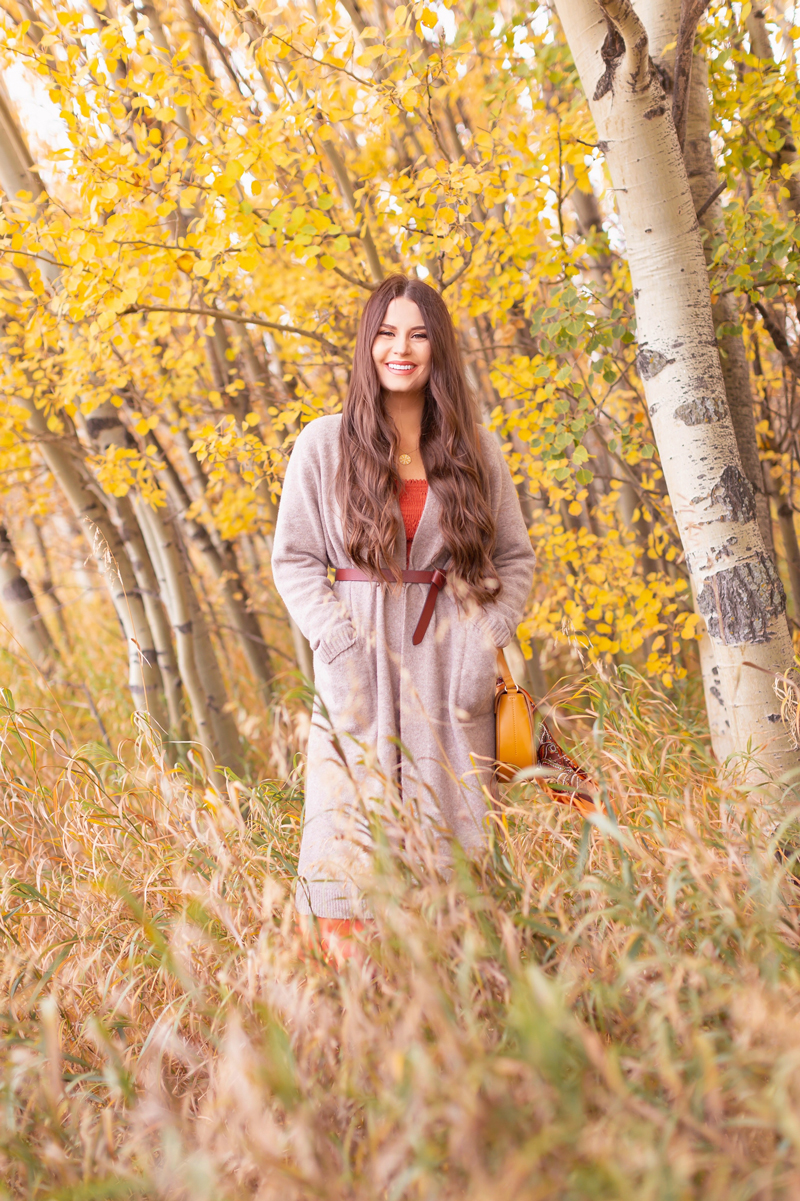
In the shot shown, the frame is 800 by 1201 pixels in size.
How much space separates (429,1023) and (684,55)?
236cm

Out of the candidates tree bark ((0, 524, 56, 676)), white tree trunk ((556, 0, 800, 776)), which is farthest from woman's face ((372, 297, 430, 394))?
tree bark ((0, 524, 56, 676))

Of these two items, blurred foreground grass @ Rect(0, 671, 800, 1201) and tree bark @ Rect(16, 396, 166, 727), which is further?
tree bark @ Rect(16, 396, 166, 727)

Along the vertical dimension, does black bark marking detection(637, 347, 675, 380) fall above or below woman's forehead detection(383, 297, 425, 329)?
below

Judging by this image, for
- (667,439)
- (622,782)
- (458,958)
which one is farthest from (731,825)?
(667,439)

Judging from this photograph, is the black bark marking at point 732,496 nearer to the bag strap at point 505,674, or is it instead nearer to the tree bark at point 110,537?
the bag strap at point 505,674

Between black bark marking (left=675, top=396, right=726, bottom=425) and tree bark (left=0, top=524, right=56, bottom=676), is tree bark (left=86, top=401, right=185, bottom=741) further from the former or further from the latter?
black bark marking (left=675, top=396, right=726, bottom=425)

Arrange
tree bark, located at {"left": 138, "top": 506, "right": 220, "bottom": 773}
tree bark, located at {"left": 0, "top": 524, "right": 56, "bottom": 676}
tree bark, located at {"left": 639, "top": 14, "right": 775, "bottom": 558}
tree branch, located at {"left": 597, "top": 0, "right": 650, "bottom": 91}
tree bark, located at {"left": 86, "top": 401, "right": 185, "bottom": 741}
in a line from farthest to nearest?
1. tree bark, located at {"left": 0, "top": 524, "right": 56, "bottom": 676}
2. tree bark, located at {"left": 86, "top": 401, "right": 185, "bottom": 741}
3. tree bark, located at {"left": 138, "top": 506, "right": 220, "bottom": 773}
4. tree bark, located at {"left": 639, "top": 14, "right": 775, "bottom": 558}
5. tree branch, located at {"left": 597, "top": 0, "right": 650, "bottom": 91}

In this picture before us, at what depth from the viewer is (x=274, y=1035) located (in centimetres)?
109

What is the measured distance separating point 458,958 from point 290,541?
1177 millimetres

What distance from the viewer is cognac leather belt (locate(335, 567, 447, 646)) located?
2.03 metres

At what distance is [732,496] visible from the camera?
6.73 ft

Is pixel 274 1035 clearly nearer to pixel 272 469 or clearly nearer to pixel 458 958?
pixel 458 958

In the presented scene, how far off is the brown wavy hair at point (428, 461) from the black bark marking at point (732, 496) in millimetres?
603

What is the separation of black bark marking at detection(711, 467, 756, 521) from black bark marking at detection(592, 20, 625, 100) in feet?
3.43
